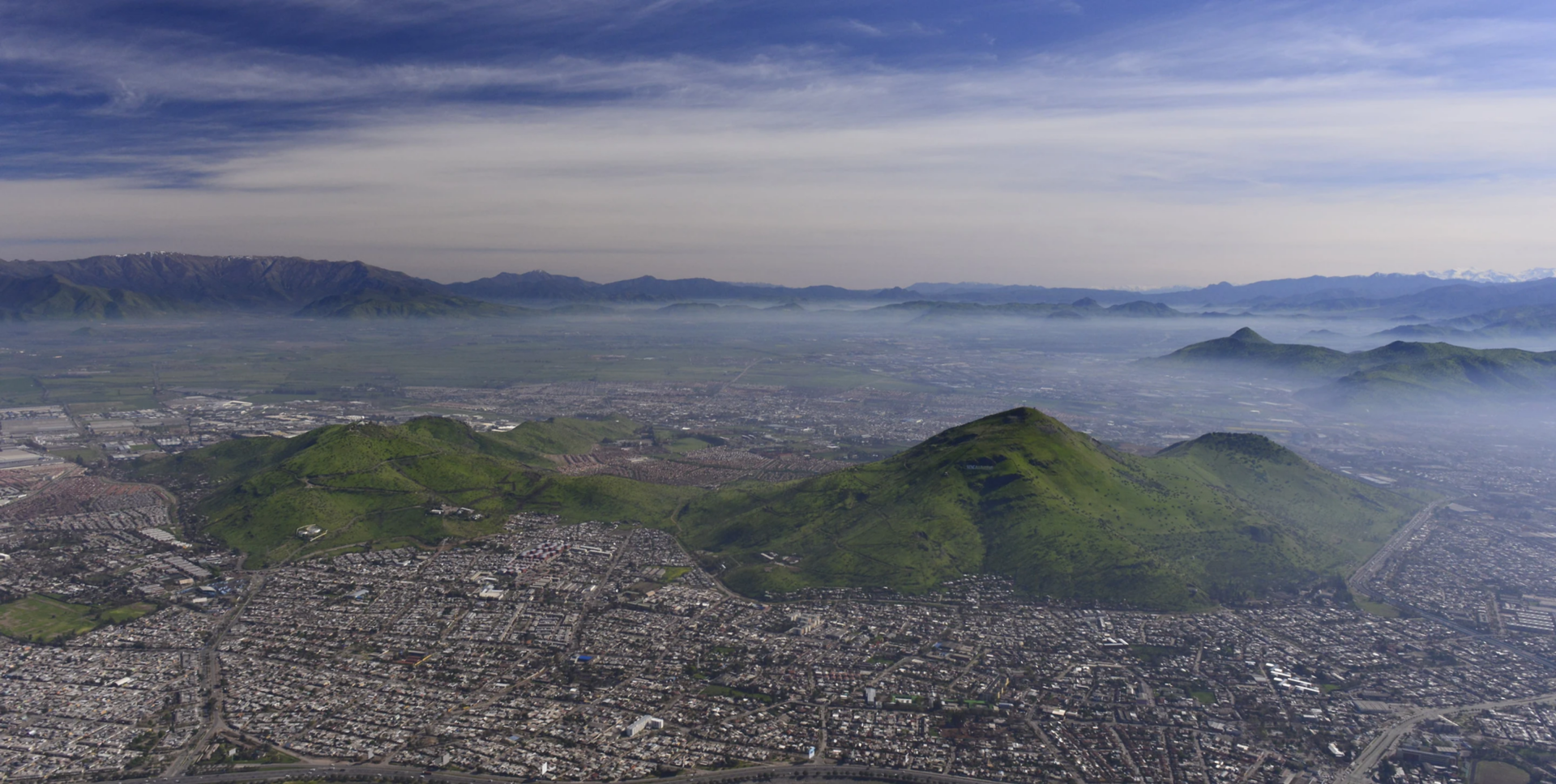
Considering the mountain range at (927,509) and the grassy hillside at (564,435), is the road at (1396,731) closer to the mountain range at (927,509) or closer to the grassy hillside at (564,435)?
the mountain range at (927,509)

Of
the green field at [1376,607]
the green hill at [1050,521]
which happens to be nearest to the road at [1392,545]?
the green hill at [1050,521]

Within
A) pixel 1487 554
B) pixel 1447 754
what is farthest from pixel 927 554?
pixel 1487 554

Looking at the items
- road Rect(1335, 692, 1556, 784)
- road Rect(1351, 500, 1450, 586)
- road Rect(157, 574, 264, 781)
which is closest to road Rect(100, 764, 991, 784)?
road Rect(157, 574, 264, 781)

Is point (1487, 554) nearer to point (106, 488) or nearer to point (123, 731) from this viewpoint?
point (123, 731)

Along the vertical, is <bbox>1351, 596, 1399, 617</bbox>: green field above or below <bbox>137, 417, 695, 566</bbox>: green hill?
below

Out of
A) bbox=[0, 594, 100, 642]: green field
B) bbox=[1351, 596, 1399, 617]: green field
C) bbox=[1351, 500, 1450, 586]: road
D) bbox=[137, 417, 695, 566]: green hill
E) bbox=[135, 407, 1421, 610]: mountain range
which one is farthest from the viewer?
bbox=[137, 417, 695, 566]: green hill

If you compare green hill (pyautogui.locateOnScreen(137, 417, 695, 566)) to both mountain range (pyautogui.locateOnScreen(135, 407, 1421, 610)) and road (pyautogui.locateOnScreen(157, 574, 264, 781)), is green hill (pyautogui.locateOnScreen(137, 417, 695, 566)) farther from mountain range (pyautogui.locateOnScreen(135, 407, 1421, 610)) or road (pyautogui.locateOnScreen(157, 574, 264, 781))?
road (pyautogui.locateOnScreen(157, 574, 264, 781))
